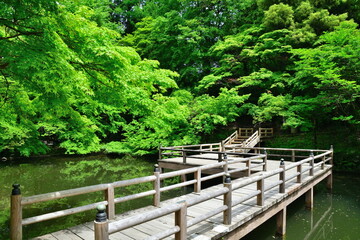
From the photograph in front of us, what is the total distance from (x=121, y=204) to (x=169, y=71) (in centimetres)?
574

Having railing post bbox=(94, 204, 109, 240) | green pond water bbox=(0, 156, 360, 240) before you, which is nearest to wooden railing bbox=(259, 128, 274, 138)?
green pond water bbox=(0, 156, 360, 240)

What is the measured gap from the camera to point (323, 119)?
675 inches

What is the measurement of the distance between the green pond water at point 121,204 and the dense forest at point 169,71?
2114 millimetres

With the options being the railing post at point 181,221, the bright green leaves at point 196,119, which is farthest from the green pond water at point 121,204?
the railing post at point 181,221

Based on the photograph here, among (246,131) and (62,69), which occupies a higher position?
(62,69)

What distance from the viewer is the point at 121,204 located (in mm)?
9688

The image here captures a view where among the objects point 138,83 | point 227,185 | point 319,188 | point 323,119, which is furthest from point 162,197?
point 323,119

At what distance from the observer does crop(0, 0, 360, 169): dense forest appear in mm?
4508

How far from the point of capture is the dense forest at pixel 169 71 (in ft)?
14.8

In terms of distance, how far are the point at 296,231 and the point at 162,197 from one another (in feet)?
17.6

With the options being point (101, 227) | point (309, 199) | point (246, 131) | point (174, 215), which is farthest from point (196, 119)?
point (101, 227)

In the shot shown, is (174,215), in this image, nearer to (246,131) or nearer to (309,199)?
(309,199)

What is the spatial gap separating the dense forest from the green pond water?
2.11 metres

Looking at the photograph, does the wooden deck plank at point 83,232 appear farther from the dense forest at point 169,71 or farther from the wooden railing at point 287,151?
the wooden railing at point 287,151
